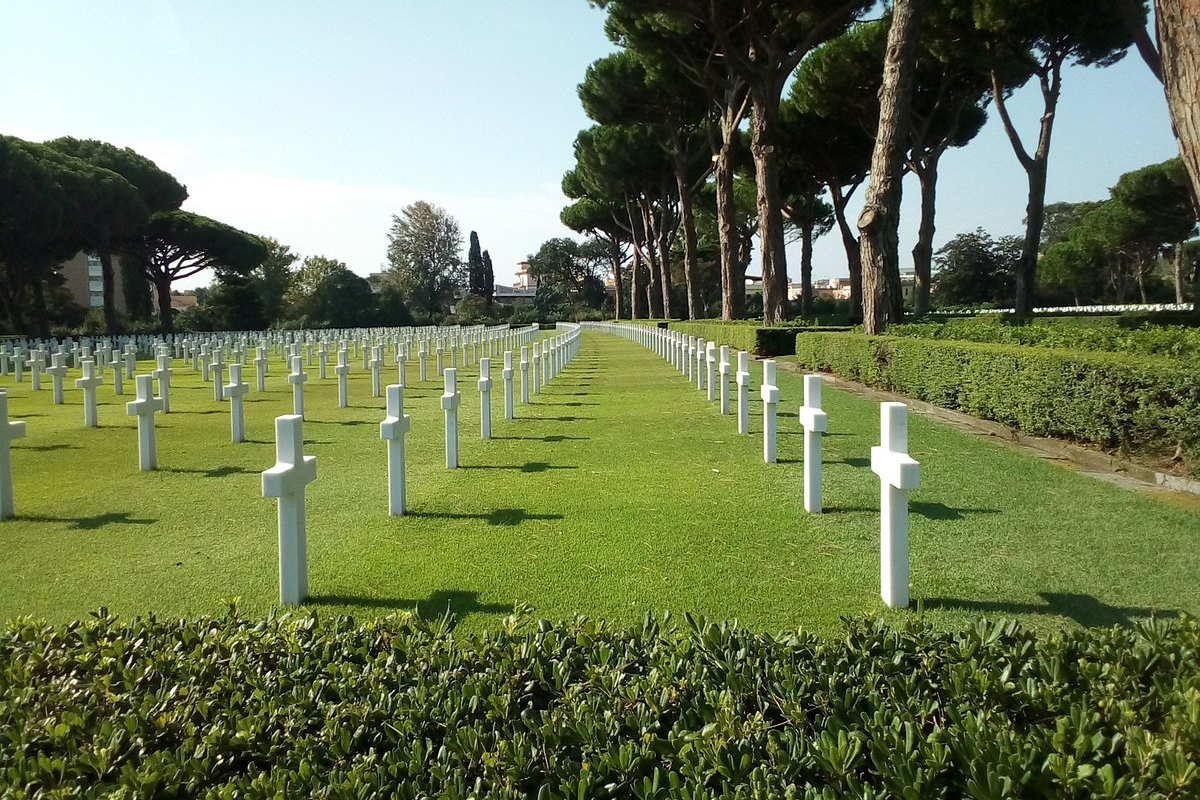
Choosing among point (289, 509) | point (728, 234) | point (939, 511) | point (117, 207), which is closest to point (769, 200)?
point (728, 234)

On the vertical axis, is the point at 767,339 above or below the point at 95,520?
above

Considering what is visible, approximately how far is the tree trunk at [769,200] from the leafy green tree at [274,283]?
43.9 m

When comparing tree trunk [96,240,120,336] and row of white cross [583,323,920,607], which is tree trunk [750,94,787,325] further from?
tree trunk [96,240,120,336]

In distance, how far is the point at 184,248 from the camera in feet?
171

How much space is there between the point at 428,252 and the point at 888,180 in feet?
249

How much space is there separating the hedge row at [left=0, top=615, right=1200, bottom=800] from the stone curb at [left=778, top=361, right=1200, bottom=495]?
4.39 meters

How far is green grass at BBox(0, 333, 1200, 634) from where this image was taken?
423cm

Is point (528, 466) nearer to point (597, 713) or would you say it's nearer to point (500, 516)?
point (500, 516)

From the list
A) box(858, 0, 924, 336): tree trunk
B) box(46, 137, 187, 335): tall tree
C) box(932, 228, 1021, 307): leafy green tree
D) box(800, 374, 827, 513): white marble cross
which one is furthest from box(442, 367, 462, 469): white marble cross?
box(932, 228, 1021, 307): leafy green tree

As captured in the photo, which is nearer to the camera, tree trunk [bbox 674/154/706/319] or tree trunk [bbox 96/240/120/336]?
tree trunk [bbox 674/154/706/319]

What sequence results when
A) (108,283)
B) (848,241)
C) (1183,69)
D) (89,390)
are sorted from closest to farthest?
(1183,69) → (89,390) → (848,241) → (108,283)

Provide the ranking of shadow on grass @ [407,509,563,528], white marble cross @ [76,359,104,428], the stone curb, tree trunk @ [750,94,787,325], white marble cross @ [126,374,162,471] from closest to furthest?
shadow on grass @ [407,509,563,528] < the stone curb < white marble cross @ [126,374,162,471] < white marble cross @ [76,359,104,428] < tree trunk @ [750,94,787,325]

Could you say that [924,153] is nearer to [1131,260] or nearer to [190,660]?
[190,660]

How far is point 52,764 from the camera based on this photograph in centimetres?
205
